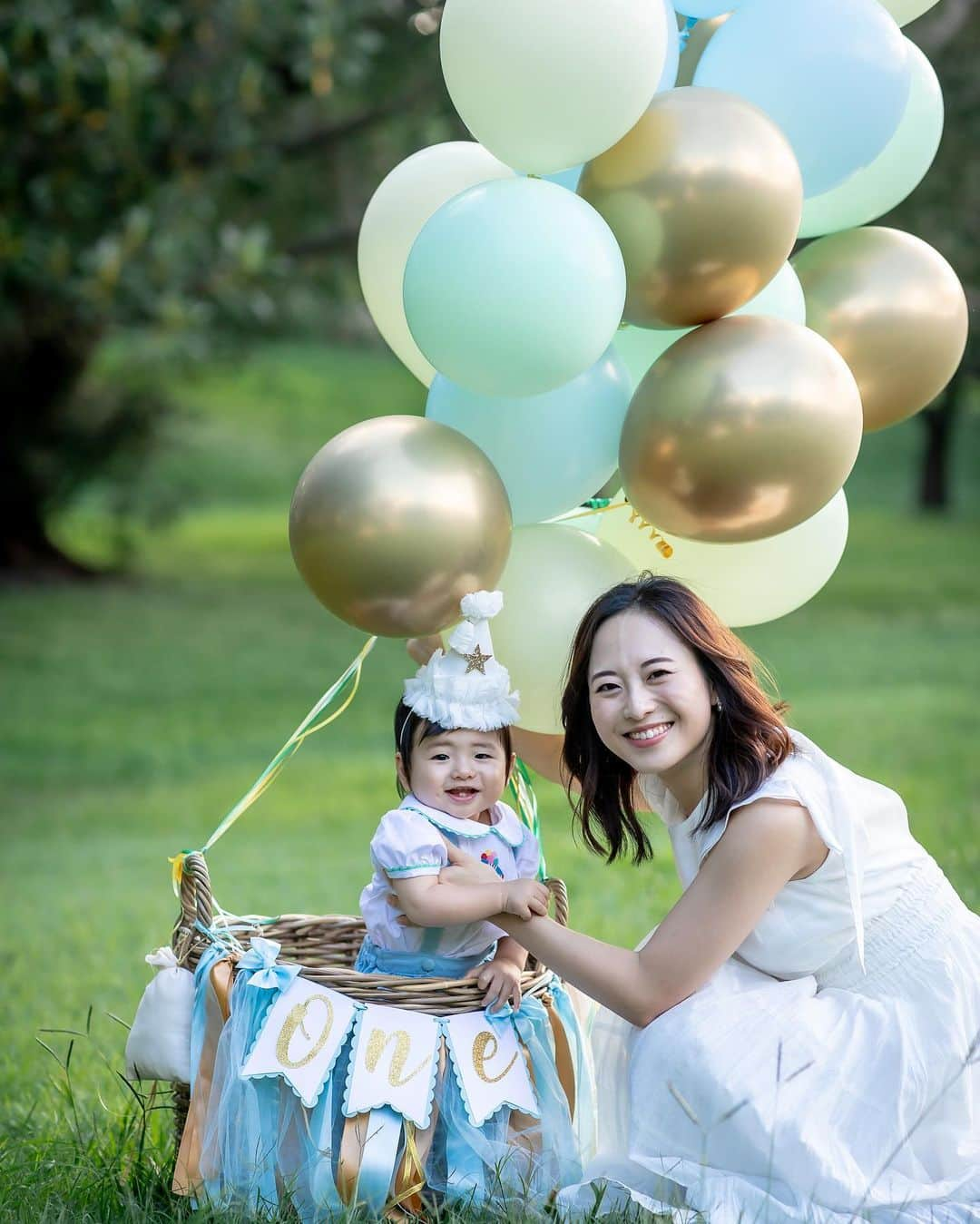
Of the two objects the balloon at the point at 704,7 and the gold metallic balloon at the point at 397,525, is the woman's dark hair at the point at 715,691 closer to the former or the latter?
the gold metallic balloon at the point at 397,525

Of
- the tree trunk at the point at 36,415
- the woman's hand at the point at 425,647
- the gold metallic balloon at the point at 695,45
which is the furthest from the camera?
the tree trunk at the point at 36,415

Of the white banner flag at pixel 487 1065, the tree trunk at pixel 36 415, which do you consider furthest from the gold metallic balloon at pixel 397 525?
the tree trunk at pixel 36 415

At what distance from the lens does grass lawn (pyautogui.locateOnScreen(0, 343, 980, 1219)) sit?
165 inches

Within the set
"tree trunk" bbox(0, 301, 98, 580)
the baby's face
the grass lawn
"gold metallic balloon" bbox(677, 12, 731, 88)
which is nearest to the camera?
the baby's face

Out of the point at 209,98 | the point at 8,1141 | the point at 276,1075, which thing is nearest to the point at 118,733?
the point at 209,98

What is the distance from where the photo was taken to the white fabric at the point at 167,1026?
2275 millimetres

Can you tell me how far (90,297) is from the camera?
Result: 6680 millimetres

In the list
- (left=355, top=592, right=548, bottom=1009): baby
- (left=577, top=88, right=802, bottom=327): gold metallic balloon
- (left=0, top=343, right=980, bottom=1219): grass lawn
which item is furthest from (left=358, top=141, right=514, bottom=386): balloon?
(left=0, top=343, right=980, bottom=1219): grass lawn

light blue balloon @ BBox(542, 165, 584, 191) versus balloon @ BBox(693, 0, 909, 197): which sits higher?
balloon @ BBox(693, 0, 909, 197)

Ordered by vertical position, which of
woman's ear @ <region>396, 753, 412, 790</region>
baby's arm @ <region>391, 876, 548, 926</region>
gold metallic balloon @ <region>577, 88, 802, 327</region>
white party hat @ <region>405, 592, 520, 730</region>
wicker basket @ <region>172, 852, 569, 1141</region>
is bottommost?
wicker basket @ <region>172, 852, 569, 1141</region>

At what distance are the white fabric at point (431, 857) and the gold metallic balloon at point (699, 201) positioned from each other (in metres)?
0.87

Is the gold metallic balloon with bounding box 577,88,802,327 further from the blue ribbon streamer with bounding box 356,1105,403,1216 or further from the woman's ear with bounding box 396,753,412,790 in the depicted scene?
the blue ribbon streamer with bounding box 356,1105,403,1216

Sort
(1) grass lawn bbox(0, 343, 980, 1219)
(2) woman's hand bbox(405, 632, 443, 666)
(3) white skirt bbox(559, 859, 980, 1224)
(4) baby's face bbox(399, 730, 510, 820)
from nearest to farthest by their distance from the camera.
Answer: (3) white skirt bbox(559, 859, 980, 1224)
(4) baby's face bbox(399, 730, 510, 820)
(2) woman's hand bbox(405, 632, 443, 666)
(1) grass lawn bbox(0, 343, 980, 1219)

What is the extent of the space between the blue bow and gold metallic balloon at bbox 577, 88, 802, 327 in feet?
3.78
